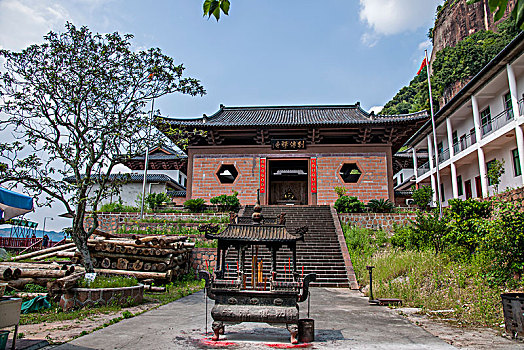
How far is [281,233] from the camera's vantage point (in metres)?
5.30

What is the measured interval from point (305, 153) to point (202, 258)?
8.97m

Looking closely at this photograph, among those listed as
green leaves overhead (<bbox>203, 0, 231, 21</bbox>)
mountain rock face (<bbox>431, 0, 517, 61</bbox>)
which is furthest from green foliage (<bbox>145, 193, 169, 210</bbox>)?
mountain rock face (<bbox>431, 0, 517, 61</bbox>)

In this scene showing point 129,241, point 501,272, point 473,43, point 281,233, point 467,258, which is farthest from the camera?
point 473,43

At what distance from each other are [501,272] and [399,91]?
50260 millimetres

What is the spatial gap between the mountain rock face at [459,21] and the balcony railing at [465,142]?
2190 centimetres

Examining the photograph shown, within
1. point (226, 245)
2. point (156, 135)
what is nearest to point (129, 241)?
point (156, 135)

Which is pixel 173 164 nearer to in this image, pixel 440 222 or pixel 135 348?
pixel 440 222

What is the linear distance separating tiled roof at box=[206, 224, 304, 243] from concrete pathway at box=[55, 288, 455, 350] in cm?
130

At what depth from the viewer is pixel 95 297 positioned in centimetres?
666

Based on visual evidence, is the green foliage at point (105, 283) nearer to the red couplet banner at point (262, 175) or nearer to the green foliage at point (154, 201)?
the green foliage at point (154, 201)

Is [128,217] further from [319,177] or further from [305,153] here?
[319,177]

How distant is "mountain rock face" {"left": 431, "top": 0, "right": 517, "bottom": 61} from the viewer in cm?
3612

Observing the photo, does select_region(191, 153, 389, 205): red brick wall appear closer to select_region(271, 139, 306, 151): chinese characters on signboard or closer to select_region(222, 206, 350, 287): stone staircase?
select_region(271, 139, 306, 151): chinese characters on signboard

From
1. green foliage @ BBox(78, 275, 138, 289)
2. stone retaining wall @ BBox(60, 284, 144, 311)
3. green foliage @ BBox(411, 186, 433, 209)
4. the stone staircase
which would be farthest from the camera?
green foliage @ BBox(411, 186, 433, 209)
